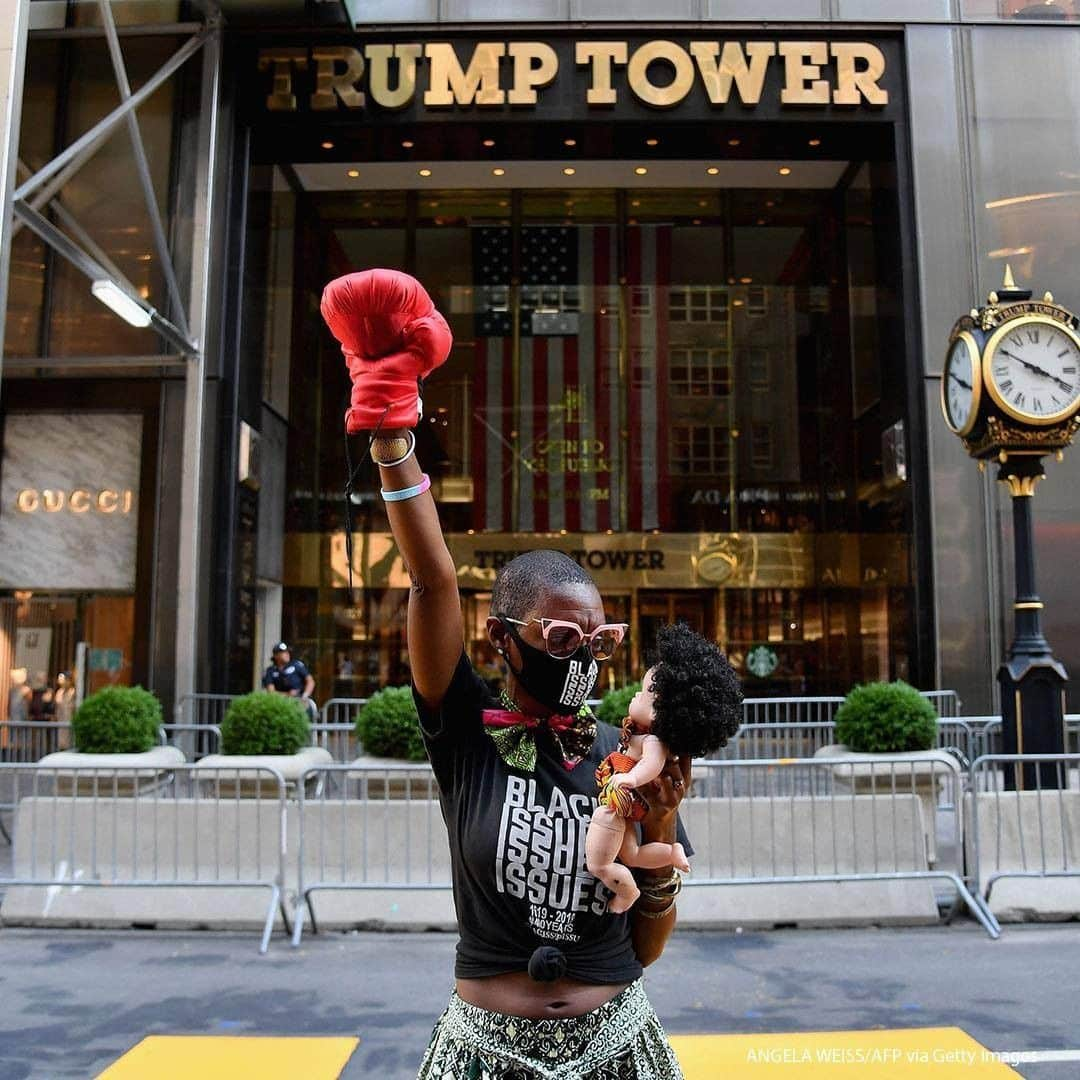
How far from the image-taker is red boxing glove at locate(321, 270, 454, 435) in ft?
5.66

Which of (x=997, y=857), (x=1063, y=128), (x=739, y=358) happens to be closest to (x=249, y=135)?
(x=739, y=358)

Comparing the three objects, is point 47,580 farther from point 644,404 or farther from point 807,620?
point 807,620

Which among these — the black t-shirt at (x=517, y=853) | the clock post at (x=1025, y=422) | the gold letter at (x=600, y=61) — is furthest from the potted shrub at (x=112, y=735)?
the gold letter at (x=600, y=61)

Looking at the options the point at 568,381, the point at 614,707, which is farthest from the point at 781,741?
the point at 568,381

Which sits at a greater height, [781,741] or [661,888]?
[661,888]

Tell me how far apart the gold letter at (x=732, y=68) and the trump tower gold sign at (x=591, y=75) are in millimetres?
15

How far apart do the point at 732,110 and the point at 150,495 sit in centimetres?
1068

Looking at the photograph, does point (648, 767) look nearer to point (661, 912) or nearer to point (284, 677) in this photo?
point (661, 912)

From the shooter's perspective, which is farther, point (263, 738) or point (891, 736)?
point (263, 738)

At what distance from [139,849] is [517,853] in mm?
6381

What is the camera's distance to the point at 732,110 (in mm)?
15727

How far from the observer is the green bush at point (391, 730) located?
8.20m

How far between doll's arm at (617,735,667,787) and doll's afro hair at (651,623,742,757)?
0.02 m

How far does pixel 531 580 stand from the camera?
2.01 meters
